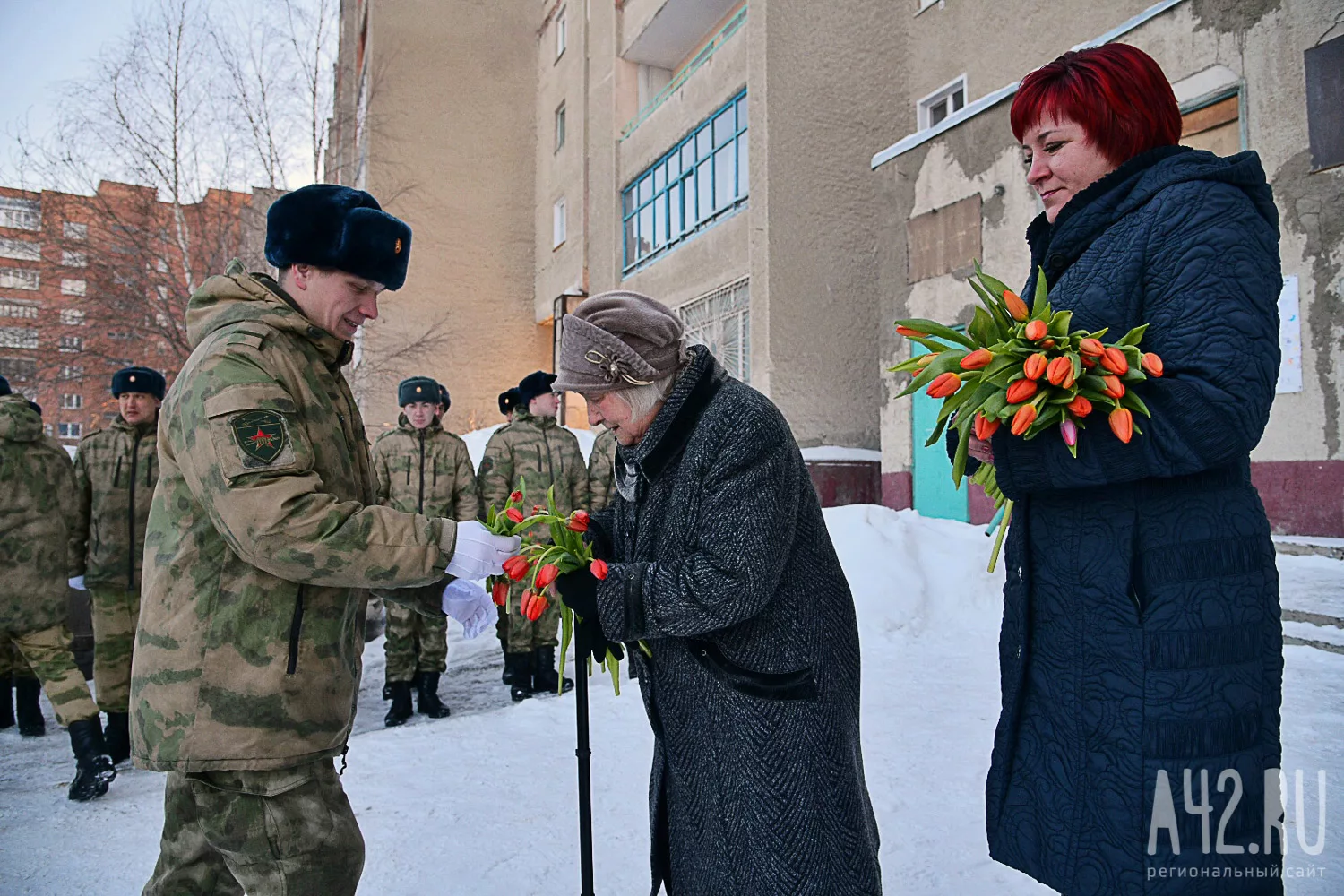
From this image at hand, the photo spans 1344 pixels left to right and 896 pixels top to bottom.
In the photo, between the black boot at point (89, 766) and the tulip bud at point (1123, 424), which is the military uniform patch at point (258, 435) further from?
the black boot at point (89, 766)

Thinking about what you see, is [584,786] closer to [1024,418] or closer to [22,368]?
[1024,418]

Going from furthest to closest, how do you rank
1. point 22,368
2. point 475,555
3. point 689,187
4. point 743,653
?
1. point 22,368
2. point 689,187
3. point 475,555
4. point 743,653

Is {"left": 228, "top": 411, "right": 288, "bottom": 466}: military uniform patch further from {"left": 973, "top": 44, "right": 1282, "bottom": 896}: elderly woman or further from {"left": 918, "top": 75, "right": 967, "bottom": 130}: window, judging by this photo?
{"left": 918, "top": 75, "right": 967, "bottom": 130}: window

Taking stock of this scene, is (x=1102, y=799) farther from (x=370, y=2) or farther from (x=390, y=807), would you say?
(x=370, y=2)

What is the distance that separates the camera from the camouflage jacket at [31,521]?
4.93 m

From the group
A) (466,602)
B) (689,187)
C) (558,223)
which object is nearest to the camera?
(466,602)

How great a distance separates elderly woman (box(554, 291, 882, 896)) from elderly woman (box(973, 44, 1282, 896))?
16.0 inches

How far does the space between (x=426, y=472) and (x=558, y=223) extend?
16922 millimetres

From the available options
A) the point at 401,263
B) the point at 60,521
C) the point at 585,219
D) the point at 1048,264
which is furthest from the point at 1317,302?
the point at 585,219

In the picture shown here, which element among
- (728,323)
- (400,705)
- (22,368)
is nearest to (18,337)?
(22,368)

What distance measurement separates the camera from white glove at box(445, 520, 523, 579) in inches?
84.0

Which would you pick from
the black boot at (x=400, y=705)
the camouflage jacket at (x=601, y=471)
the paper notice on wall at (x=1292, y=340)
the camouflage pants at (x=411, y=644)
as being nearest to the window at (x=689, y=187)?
the camouflage jacket at (x=601, y=471)

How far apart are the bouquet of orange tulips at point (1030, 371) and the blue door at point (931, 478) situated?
969 cm

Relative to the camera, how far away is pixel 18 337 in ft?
55.3
